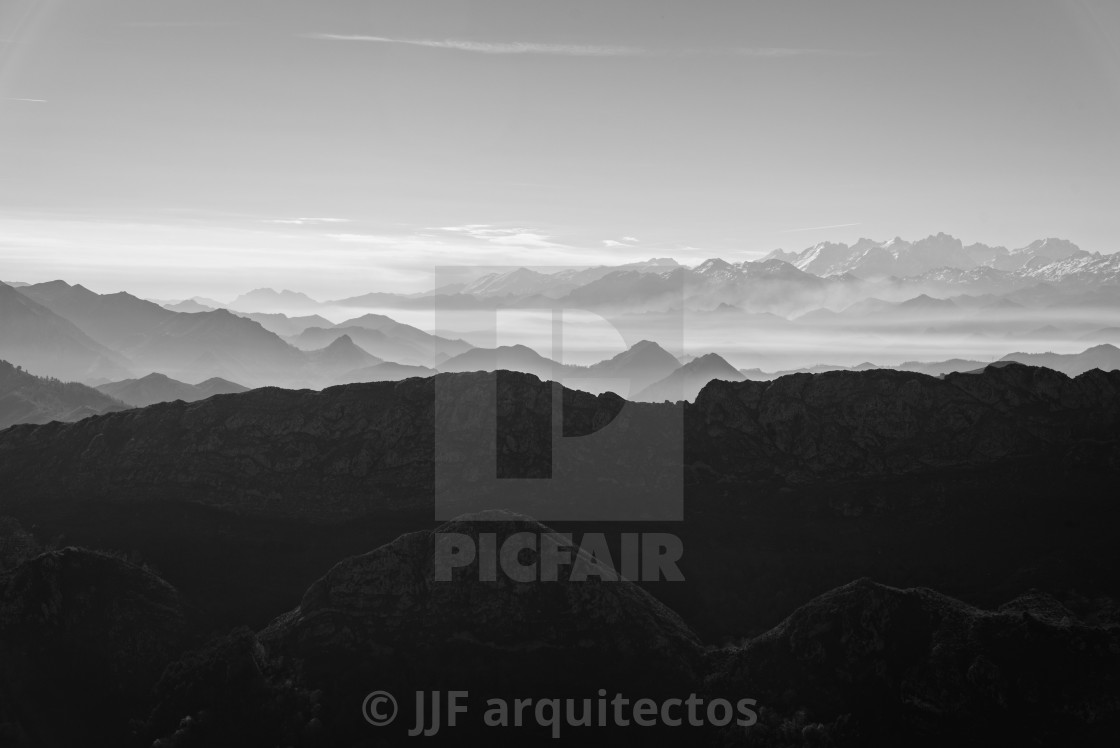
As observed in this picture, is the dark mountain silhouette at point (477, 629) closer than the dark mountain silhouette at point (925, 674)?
No

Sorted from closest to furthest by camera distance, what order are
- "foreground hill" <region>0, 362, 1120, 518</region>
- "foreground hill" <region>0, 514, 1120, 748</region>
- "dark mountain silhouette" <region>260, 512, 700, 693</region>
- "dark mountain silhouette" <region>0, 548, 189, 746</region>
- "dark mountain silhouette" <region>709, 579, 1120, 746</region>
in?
"dark mountain silhouette" <region>709, 579, 1120, 746</region>
"foreground hill" <region>0, 514, 1120, 748</region>
"dark mountain silhouette" <region>0, 548, 189, 746</region>
"dark mountain silhouette" <region>260, 512, 700, 693</region>
"foreground hill" <region>0, 362, 1120, 518</region>

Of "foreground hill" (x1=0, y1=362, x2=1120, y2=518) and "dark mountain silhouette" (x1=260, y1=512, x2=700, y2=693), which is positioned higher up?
"foreground hill" (x1=0, y1=362, x2=1120, y2=518)

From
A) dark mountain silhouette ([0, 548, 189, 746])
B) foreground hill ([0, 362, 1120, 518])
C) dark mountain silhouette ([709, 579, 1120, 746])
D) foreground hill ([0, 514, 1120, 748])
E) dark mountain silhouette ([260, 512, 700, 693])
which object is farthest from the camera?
foreground hill ([0, 362, 1120, 518])

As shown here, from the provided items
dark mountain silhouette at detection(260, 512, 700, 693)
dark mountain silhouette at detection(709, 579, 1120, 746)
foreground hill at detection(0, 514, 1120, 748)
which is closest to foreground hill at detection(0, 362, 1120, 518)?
foreground hill at detection(0, 514, 1120, 748)

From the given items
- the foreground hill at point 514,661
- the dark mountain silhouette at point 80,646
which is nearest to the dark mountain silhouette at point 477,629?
the foreground hill at point 514,661

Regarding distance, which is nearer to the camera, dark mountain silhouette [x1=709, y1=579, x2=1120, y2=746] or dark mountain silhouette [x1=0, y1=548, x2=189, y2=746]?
dark mountain silhouette [x1=709, y1=579, x2=1120, y2=746]

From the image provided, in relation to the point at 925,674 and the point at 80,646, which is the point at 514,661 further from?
the point at 80,646

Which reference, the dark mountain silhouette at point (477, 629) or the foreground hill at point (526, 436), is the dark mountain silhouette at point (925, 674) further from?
the foreground hill at point (526, 436)

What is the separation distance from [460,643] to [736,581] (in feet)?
116

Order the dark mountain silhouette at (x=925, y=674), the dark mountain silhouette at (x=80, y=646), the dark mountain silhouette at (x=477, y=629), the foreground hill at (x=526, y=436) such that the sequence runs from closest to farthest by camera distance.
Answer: the dark mountain silhouette at (x=925, y=674), the dark mountain silhouette at (x=80, y=646), the dark mountain silhouette at (x=477, y=629), the foreground hill at (x=526, y=436)

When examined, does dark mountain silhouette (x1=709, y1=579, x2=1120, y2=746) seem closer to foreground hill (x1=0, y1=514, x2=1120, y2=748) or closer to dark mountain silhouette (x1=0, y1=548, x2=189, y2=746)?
foreground hill (x1=0, y1=514, x2=1120, y2=748)

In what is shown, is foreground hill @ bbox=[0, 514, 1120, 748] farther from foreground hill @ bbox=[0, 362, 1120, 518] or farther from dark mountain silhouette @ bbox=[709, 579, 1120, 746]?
foreground hill @ bbox=[0, 362, 1120, 518]

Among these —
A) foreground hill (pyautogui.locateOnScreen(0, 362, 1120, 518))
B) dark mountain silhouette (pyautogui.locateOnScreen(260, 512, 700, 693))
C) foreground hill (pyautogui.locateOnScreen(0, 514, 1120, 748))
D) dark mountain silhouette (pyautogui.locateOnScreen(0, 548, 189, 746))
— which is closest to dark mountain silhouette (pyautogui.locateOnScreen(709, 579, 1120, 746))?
foreground hill (pyautogui.locateOnScreen(0, 514, 1120, 748))

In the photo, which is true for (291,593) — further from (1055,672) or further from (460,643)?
(1055,672)
